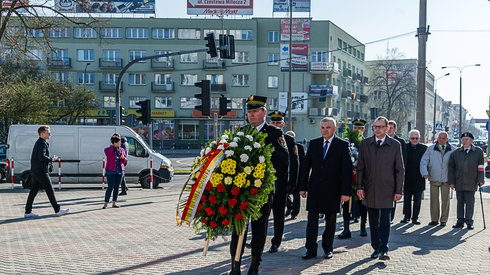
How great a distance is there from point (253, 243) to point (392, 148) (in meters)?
2.55

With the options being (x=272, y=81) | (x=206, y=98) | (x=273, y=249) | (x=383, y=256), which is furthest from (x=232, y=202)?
(x=272, y=81)

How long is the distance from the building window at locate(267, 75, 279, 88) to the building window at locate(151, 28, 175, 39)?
11989 mm

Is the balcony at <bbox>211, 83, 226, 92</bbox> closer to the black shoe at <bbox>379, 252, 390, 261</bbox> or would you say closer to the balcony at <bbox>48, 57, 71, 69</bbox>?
the balcony at <bbox>48, 57, 71, 69</bbox>

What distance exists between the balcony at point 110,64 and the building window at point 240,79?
42.6 ft

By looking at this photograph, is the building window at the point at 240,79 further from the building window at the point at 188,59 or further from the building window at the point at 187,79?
the building window at the point at 188,59

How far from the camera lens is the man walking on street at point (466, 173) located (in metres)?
11.2

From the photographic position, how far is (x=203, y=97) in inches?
655

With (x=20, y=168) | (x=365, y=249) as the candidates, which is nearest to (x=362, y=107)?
(x=20, y=168)

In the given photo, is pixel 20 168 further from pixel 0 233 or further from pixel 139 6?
pixel 139 6

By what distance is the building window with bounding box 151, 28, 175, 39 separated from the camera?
63344 millimetres

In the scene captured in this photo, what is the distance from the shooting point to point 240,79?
210 ft

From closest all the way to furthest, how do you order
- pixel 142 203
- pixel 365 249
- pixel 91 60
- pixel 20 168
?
pixel 365 249, pixel 142 203, pixel 20 168, pixel 91 60

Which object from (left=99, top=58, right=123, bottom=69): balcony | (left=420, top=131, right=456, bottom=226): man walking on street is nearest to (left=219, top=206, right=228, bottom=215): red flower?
(left=420, top=131, right=456, bottom=226): man walking on street

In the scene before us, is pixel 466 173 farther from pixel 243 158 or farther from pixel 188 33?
pixel 188 33
